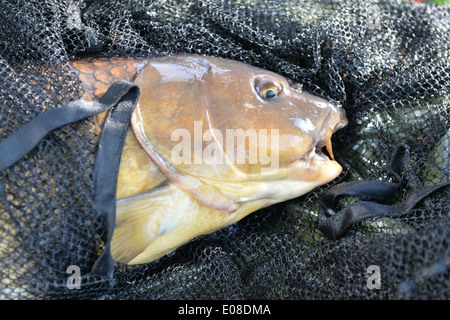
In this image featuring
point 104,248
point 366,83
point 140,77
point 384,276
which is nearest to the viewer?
point 384,276

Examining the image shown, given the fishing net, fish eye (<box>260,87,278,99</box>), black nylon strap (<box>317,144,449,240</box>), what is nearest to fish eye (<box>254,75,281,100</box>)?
fish eye (<box>260,87,278,99</box>)

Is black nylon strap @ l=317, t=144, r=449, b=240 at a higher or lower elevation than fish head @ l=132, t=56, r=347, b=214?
lower

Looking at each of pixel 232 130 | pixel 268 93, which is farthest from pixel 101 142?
pixel 268 93

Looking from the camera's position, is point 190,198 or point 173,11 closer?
point 190,198

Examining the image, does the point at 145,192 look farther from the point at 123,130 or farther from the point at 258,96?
the point at 258,96

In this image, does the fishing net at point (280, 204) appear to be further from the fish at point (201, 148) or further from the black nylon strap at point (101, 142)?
the fish at point (201, 148)

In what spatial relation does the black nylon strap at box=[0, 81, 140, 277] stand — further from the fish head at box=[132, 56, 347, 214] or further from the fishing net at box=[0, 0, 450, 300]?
the fish head at box=[132, 56, 347, 214]

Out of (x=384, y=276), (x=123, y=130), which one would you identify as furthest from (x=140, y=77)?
(x=384, y=276)
